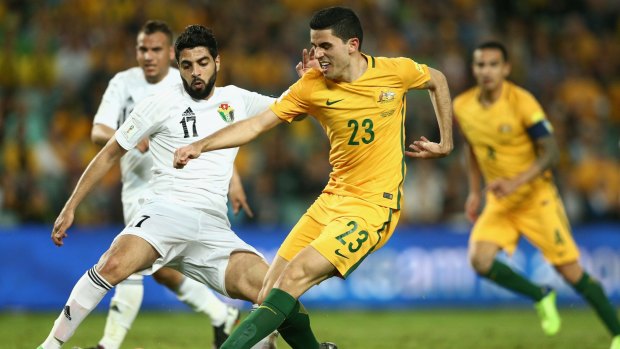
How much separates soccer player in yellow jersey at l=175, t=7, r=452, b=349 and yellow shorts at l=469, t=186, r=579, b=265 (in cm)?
331

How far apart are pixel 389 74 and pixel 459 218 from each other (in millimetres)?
8327

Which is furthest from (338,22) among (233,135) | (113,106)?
(113,106)

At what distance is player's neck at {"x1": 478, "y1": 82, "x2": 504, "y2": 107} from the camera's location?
408 inches

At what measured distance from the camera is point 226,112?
24.5ft

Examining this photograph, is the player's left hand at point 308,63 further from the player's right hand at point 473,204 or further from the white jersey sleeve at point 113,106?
the player's right hand at point 473,204

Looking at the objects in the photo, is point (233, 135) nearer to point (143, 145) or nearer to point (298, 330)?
point (298, 330)

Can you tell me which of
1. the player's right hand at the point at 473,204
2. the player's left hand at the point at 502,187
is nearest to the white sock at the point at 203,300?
the player's left hand at the point at 502,187

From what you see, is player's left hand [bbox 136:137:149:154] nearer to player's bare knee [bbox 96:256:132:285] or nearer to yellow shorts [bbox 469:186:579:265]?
player's bare knee [bbox 96:256:132:285]

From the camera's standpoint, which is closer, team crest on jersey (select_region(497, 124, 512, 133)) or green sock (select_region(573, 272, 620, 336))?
green sock (select_region(573, 272, 620, 336))

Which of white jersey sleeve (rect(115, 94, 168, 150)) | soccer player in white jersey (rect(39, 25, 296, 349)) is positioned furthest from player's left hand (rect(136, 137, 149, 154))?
white jersey sleeve (rect(115, 94, 168, 150))

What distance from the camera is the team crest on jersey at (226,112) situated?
293 inches

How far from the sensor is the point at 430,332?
11.1 metres

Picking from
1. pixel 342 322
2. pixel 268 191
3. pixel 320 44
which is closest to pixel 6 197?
pixel 268 191

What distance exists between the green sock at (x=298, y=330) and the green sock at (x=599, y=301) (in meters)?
3.82
